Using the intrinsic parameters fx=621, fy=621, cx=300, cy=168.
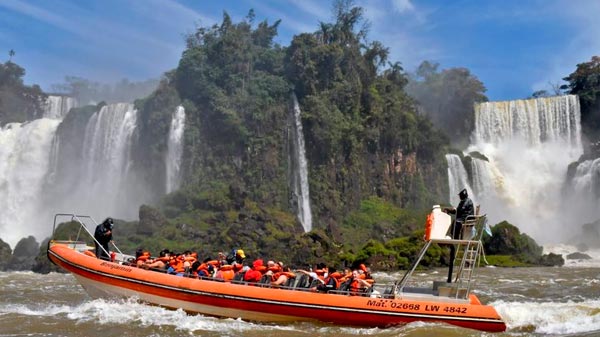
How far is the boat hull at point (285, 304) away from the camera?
456 inches

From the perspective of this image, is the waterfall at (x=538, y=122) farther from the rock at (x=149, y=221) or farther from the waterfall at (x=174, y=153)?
the rock at (x=149, y=221)

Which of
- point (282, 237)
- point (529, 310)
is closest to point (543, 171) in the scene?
point (282, 237)

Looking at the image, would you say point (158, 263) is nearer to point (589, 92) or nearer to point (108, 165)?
point (108, 165)

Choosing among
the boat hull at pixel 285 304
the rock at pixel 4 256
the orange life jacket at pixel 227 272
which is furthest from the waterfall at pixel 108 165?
the orange life jacket at pixel 227 272

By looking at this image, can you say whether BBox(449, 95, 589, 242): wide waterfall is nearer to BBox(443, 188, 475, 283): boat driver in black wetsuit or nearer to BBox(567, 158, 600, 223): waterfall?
BBox(567, 158, 600, 223): waterfall

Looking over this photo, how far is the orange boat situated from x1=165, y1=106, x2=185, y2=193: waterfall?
28558mm

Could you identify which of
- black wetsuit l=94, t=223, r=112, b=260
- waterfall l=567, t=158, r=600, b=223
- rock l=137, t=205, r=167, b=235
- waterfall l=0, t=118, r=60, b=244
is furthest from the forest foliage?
black wetsuit l=94, t=223, r=112, b=260

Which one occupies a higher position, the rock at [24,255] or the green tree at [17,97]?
the green tree at [17,97]

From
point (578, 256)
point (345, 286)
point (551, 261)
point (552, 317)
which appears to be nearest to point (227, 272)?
point (345, 286)

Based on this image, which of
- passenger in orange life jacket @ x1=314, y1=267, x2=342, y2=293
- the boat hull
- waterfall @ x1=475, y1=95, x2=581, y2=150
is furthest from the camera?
waterfall @ x1=475, y1=95, x2=581, y2=150

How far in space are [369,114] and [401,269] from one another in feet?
61.0

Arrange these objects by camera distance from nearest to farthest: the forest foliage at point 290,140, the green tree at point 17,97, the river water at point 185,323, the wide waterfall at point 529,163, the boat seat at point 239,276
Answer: the river water at point 185,323 < the boat seat at point 239,276 < the forest foliage at point 290,140 < the wide waterfall at point 529,163 < the green tree at point 17,97

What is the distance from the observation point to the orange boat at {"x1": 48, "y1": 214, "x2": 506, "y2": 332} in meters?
11.6

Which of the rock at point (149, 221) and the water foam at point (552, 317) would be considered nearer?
the water foam at point (552, 317)
